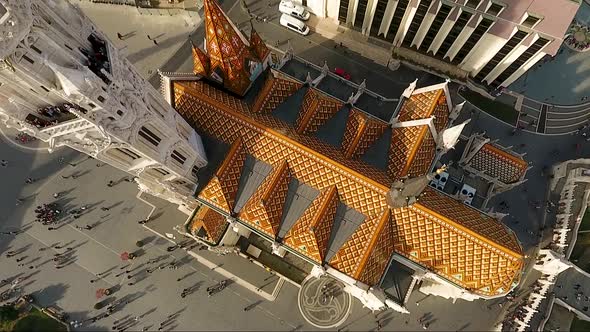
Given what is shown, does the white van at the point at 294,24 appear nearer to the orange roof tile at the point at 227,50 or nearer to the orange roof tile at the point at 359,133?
the orange roof tile at the point at 227,50

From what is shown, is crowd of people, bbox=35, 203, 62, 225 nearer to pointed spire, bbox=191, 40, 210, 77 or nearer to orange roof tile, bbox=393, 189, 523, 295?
pointed spire, bbox=191, 40, 210, 77

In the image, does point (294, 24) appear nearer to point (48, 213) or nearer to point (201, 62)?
point (201, 62)

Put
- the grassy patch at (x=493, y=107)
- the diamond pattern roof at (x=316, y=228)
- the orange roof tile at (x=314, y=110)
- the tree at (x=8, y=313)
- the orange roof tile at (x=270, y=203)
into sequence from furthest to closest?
the grassy patch at (x=493, y=107), the tree at (x=8, y=313), the orange roof tile at (x=314, y=110), the orange roof tile at (x=270, y=203), the diamond pattern roof at (x=316, y=228)

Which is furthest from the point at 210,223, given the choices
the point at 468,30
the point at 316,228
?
the point at 468,30

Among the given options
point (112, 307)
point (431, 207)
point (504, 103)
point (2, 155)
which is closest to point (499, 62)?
point (504, 103)

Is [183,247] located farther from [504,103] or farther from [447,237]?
[504,103]

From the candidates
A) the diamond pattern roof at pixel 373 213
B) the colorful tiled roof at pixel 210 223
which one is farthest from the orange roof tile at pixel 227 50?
the colorful tiled roof at pixel 210 223
